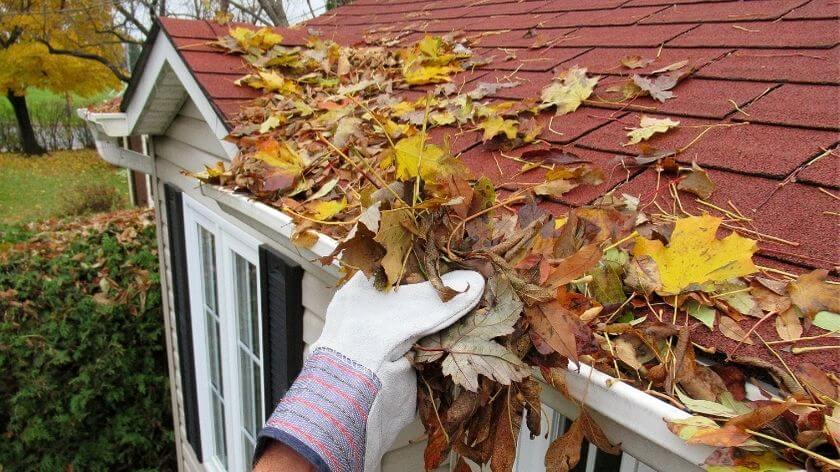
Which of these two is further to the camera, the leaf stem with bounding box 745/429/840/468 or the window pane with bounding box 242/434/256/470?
the window pane with bounding box 242/434/256/470

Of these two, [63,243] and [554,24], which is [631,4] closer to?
[554,24]

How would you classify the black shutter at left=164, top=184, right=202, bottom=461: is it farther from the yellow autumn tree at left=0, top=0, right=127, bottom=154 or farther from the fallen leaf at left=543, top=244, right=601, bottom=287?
the yellow autumn tree at left=0, top=0, right=127, bottom=154

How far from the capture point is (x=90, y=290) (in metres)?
5.67

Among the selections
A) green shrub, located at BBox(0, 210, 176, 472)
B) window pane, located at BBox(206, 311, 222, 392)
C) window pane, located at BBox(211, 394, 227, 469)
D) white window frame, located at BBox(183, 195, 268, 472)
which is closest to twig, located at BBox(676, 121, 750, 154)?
white window frame, located at BBox(183, 195, 268, 472)

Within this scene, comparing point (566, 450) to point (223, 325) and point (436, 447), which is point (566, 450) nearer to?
point (436, 447)

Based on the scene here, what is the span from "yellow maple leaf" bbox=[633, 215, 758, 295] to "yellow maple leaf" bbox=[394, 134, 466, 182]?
43 centimetres

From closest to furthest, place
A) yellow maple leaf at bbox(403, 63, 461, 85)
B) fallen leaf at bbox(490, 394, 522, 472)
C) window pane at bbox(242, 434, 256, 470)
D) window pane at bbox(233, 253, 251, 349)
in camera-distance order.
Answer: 1. fallen leaf at bbox(490, 394, 522, 472)
2. yellow maple leaf at bbox(403, 63, 461, 85)
3. window pane at bbox(233, 253, 251, 349)
4. window pane at bbox(242, 434, 256, 470)

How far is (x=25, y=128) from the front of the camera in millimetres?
21328

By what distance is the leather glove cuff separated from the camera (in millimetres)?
1016

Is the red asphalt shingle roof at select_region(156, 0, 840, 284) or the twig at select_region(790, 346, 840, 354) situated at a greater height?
the red asphalt shingle roof at select_region(156, 0, 840, 284)

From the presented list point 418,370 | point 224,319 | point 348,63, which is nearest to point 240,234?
point 224,319

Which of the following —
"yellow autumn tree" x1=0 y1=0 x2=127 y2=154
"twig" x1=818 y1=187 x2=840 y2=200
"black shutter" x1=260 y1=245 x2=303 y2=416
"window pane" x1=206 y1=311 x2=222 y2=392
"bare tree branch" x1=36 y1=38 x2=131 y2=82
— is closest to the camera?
"twig" x1=818 y1=187 x2=840 y2=200

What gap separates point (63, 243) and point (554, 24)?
18.8 feet

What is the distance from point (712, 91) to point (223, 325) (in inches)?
119
